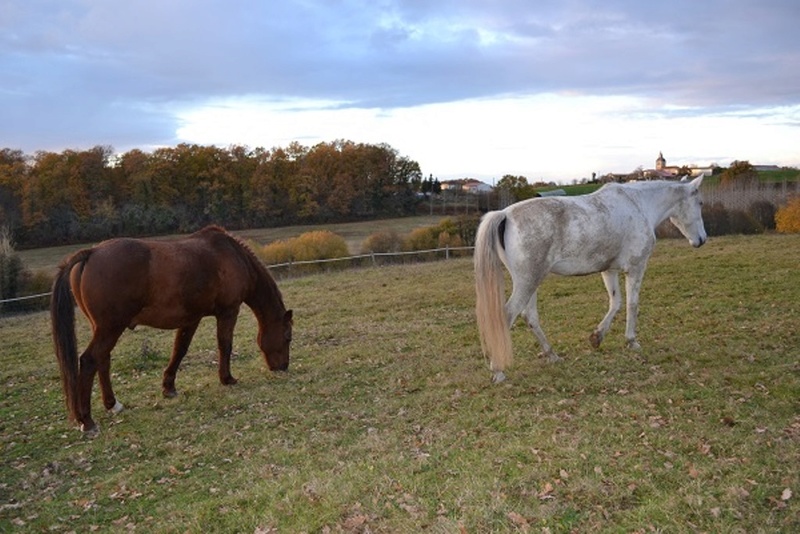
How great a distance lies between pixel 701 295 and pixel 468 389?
787 cm

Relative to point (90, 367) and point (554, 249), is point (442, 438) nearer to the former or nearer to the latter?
point (554, 249)

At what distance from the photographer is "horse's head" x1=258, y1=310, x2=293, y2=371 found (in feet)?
30.1

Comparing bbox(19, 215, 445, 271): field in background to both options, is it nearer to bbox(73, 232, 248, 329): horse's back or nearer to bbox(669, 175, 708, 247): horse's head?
bbox(73, 232, 248, 329): horse's back

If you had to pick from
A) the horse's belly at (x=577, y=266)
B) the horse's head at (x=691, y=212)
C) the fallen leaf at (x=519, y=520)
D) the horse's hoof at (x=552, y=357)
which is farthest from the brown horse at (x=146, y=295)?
the horse's head at (x=691, y=212)

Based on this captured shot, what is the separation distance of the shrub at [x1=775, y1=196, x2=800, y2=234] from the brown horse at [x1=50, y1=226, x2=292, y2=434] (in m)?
29.5

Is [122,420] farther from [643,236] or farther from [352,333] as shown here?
[643,236]

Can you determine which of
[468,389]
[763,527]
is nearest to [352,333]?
[468,389]

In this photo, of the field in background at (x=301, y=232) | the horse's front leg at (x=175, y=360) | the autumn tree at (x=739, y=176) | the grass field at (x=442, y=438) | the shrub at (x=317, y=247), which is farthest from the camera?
the autumn tree at (x=739, y=176)

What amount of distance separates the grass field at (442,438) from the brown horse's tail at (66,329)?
62cm

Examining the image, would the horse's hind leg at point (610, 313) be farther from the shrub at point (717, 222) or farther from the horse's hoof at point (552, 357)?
the shrub at point (717, 222)

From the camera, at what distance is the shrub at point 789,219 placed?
1163 inches

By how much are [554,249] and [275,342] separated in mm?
4358

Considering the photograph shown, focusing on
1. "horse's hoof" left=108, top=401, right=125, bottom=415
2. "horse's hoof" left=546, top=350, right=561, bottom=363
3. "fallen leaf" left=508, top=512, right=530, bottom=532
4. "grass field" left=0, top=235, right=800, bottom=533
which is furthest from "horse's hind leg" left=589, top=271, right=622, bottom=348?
"horse's hoof" left=108, top=401, right=125, bottom=415

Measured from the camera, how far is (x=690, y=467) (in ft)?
14.3
